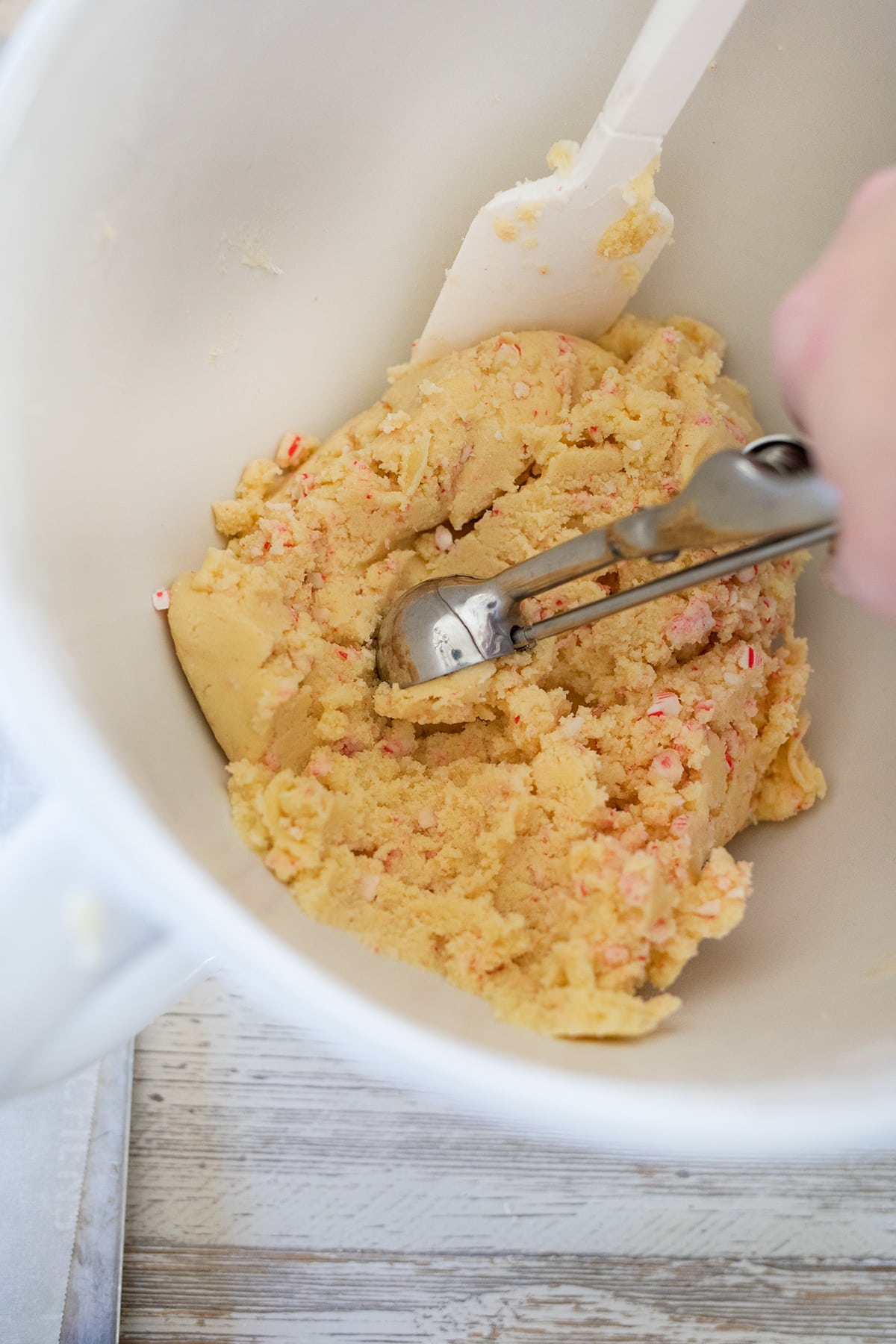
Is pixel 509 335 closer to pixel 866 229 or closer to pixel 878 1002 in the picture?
pixel 866 229

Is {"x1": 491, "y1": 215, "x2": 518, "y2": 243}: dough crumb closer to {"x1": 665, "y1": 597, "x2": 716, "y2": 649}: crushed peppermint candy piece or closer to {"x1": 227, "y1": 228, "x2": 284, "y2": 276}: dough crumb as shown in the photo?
{"x1": 227, "y1": 228, "x2": 284, "y2": 276}: dough crumb

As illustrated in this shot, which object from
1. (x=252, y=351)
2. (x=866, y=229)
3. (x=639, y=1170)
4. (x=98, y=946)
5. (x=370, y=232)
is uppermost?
(x=866, y=229)

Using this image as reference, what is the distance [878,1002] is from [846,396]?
39 cm

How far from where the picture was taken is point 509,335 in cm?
88

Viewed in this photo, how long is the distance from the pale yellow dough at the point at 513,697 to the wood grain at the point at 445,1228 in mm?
281

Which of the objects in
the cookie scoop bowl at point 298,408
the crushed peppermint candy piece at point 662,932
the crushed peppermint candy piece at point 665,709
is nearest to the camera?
the cookie scoop bowl at point 298,408

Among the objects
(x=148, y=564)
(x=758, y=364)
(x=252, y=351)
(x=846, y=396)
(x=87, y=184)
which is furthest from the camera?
(x=758, y=364)

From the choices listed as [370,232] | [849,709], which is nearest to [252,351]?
[370,232]

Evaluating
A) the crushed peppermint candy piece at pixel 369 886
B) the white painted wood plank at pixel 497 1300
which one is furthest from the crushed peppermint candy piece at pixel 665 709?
the white painted wood plank at pixel 497 1300

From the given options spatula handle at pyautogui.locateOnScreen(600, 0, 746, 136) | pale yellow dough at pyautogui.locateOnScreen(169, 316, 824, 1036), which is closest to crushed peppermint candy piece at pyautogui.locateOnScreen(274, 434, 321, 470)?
pale yellow dough at pyautogui.locateOnScreen(169, 316, 824, 1036)

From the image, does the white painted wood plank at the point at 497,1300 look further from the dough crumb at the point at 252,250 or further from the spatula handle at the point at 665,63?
the spatula handle at the point at 665,63

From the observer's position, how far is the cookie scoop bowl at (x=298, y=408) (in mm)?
505

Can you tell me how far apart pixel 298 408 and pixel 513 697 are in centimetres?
34

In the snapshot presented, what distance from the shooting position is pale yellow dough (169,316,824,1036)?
0.67m
